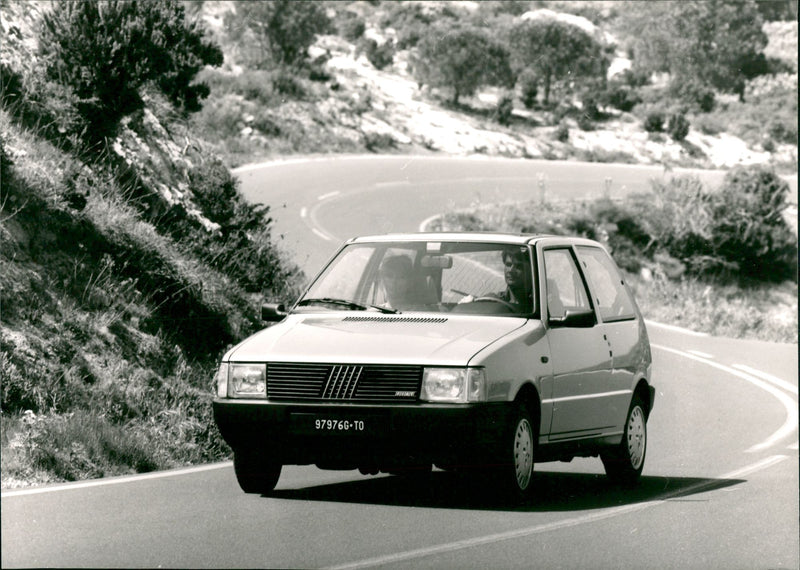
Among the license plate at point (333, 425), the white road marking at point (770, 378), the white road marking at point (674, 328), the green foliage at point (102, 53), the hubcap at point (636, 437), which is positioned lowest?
the white road marking at point (674, 328)

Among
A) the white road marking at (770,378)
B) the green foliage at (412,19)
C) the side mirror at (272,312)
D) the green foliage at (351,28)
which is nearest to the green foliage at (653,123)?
the green foliage at (412,19)

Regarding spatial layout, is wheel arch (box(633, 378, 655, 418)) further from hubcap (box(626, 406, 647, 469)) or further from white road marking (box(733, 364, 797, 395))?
white road marking (box(733, 364, 797, 395))

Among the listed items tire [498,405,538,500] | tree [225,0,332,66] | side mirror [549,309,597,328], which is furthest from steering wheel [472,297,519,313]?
tree [225,0,332,66]

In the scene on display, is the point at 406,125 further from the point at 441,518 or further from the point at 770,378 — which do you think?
the point at 441,518

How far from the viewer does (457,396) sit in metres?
8.83

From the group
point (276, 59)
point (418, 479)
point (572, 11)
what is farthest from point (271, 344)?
point (572, 11)

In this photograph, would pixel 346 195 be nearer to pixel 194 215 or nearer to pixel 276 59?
pixel 194 215

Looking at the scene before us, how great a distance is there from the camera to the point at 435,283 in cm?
1017

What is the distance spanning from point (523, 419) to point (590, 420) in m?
1.48

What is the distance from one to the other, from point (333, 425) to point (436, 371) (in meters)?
0.69

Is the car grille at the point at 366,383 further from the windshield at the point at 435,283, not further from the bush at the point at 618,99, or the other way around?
the bush at the point at 618,99

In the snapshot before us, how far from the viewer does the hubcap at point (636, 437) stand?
11.5m

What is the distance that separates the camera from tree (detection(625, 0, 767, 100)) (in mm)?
87438

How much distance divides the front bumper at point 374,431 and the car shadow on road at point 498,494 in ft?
2.41
